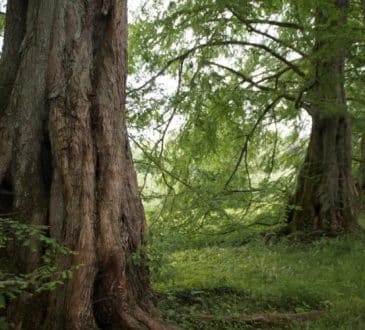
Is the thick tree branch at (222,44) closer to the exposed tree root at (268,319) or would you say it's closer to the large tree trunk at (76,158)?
the large tree trunk at (76,158)

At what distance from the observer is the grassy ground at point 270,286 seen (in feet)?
17.2

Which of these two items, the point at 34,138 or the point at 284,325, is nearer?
the point at 34,138

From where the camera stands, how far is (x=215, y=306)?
18.6 ft

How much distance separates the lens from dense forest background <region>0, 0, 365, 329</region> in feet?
23.2

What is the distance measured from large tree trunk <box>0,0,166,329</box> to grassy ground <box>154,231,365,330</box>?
752 millimetres

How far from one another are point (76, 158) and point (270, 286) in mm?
3664

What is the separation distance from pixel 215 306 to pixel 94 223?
2.04m

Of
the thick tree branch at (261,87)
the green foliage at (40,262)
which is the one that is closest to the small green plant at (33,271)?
the green foliage at (40,262)

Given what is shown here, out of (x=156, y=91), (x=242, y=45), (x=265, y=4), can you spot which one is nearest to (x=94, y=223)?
(x=156, y=91)

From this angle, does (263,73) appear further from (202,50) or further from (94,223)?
(94,223)

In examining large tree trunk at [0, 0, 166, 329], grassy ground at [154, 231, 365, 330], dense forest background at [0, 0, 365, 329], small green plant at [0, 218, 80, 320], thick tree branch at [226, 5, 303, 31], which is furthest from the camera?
thick tree branch at [226, 5, 303, 31]

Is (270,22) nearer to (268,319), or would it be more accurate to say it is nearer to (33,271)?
(268,319)

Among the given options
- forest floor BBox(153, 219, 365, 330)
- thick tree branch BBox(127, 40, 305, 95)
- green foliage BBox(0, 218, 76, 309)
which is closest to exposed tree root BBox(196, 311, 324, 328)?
forest floor BBox(153, 219, 365, 330)

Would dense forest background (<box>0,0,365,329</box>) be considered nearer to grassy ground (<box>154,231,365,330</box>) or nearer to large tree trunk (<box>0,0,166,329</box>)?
grassy ground (<box>154,231,365,330</box>)
